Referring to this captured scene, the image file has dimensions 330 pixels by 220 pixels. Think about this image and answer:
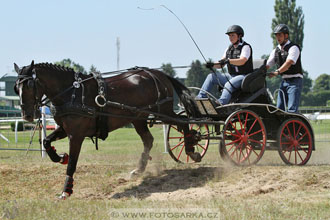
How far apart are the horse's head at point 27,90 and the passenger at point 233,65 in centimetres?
324

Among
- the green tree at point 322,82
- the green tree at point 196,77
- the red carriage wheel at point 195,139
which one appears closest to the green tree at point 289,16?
the green tree at point 196,77

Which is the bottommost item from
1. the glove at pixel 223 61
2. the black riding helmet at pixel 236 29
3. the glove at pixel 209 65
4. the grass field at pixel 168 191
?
the grass field at pixel 168 191

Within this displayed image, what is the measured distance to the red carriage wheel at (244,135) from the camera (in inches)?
368

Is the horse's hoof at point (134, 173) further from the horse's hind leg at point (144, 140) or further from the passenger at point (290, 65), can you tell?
the passenger at point (290, 65)

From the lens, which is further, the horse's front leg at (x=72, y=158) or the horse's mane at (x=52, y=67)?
the horse's mane at (x=52, y=67)

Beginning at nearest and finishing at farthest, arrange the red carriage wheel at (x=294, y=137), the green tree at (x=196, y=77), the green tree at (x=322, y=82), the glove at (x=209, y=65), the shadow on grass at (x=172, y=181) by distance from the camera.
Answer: the shadow on grass at (x=172, y=181)
the glove at (x=209, y=65)
the red carriage wheel at (x=294, y=137)
the green tree at (x=196, y=77)
the green tree at (x=322, y=82)

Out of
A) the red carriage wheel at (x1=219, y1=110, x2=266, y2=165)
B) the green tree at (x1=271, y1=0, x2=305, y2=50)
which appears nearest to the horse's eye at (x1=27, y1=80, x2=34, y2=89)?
the red carriage wheel at (x1=219, y1=110, x2=266, y2=165)

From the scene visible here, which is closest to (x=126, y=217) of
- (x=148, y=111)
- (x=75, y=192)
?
(x=75, y=192)

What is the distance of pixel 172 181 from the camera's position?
8.70 metres

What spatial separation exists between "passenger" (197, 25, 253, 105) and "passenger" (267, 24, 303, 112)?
619 millimetres

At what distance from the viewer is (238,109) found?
31.0ft

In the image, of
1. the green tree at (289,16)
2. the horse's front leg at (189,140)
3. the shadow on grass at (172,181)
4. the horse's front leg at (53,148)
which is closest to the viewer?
the shadow on grass at (172,181)

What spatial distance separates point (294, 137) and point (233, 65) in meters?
1.89

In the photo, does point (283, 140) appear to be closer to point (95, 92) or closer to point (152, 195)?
point (152, 195)
